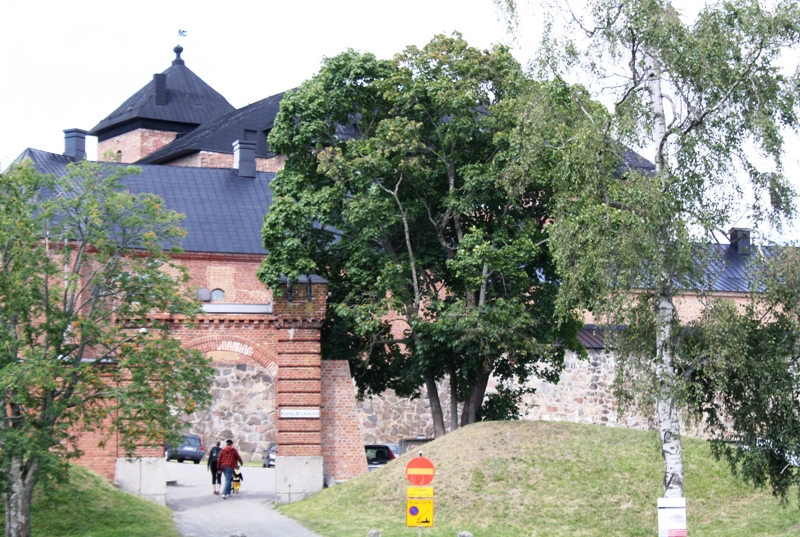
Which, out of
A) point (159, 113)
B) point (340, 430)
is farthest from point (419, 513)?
point (159, 113)

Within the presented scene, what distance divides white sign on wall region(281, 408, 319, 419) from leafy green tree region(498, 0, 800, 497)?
32.2 ft

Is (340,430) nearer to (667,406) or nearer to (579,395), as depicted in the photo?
(667,406)

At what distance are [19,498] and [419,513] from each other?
694cm

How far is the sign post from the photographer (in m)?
17.8

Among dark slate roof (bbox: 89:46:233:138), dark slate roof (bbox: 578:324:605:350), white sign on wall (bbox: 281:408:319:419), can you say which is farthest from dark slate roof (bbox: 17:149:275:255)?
dark slate roof (bbox: 89:46:233:138)

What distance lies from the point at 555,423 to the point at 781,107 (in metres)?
11.3

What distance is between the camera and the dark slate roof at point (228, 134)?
5494cm

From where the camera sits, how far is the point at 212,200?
40.4m

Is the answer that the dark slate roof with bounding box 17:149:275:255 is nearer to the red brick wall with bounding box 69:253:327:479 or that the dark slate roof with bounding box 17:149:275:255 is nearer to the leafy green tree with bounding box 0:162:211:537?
the red brick wall with bounding box 69:253:327:479

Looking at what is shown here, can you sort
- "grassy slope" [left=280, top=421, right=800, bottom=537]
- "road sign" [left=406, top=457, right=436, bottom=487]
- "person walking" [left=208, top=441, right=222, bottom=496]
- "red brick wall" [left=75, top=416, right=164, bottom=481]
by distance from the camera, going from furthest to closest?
1. "person walking" [left=208, top=441, right=222, bottom=496]
2. "red brick wall" [left=75, top=416, right=164, bottom=481]
3. "grassy slope" [left=280, top=421, right=800, bottom=537]
4. "road sign" [left=406, top=457, right=436, bottom=487]

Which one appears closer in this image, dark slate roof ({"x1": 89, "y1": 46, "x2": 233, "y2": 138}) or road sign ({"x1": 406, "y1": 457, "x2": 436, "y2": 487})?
road sign ({"x1": 406, "y1": 457, "x2": 436, "y2": 487})

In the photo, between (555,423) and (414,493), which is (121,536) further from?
(555,423)

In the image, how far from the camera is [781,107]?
1855cm

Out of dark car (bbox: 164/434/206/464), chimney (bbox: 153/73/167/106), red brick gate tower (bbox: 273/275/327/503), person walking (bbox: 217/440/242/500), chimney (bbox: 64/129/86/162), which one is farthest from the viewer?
chimney (bbox: 153/73/167/106)
